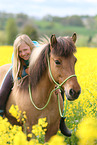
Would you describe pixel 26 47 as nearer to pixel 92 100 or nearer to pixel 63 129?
pixel 63 129

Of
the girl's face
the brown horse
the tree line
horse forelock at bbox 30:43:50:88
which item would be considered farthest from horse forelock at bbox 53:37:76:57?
the tree line

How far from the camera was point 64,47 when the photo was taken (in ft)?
9.55

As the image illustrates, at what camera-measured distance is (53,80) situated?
302 cm

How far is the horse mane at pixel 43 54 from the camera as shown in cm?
292

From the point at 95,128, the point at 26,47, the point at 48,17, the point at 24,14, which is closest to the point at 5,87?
the point at 26,47

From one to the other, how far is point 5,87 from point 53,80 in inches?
40.0

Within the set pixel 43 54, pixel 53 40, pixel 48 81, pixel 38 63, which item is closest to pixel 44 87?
pixel 48 81

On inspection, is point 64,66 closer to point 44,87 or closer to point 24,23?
point 44,87

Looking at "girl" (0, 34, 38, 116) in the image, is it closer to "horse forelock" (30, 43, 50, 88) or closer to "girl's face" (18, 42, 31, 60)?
"girl's face" (18, 42, 31, 60)

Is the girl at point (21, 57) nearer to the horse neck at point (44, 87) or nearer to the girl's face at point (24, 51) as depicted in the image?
the girl's face at point (24, 51)

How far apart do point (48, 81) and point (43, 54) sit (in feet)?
1.21

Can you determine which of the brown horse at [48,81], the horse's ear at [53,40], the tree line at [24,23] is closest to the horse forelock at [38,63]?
the brown horse at [48,81]

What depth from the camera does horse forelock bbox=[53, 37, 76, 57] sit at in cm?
289

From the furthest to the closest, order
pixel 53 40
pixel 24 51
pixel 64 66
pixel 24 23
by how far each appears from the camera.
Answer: pixel 24 23
pixel 24 51
pixel 53 40
pixel 64 66
